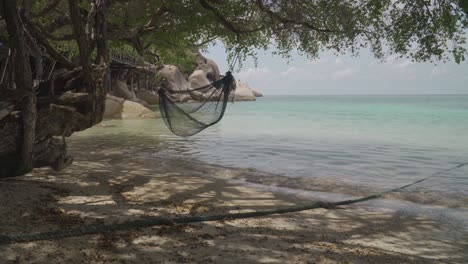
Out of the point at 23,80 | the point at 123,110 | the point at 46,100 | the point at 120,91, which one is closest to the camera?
the point at 23,80

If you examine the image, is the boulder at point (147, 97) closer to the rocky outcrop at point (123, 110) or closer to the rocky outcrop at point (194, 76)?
the rocky outcrop at point (194, 76)

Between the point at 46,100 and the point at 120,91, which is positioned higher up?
the point at 46,100

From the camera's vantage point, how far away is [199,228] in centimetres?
391

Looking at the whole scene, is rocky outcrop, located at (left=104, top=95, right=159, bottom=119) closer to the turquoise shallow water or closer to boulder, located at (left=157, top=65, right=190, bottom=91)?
the turquoise shallow water

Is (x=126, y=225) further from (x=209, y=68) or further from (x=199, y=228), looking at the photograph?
(x=209, y=68)

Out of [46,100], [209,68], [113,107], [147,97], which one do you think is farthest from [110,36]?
[209,68]

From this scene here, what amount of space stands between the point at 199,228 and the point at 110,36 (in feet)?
12.6

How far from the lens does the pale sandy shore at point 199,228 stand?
10.5ft

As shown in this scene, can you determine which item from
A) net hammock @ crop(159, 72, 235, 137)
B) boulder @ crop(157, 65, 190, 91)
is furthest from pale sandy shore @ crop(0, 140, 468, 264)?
boulder @ crop(157, 65, 190, 91)

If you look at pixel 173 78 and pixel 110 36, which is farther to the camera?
pixel 173 78

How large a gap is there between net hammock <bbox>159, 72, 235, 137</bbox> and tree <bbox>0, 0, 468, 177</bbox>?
4.16 ft

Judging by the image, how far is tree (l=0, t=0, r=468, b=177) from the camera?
14.7 feet

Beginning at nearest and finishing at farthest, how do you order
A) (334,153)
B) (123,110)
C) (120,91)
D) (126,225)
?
1. (126,225)
2. (334,153)
3. (123,110)
4. (120,91)

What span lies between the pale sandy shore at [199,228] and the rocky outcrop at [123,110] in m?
15.1
